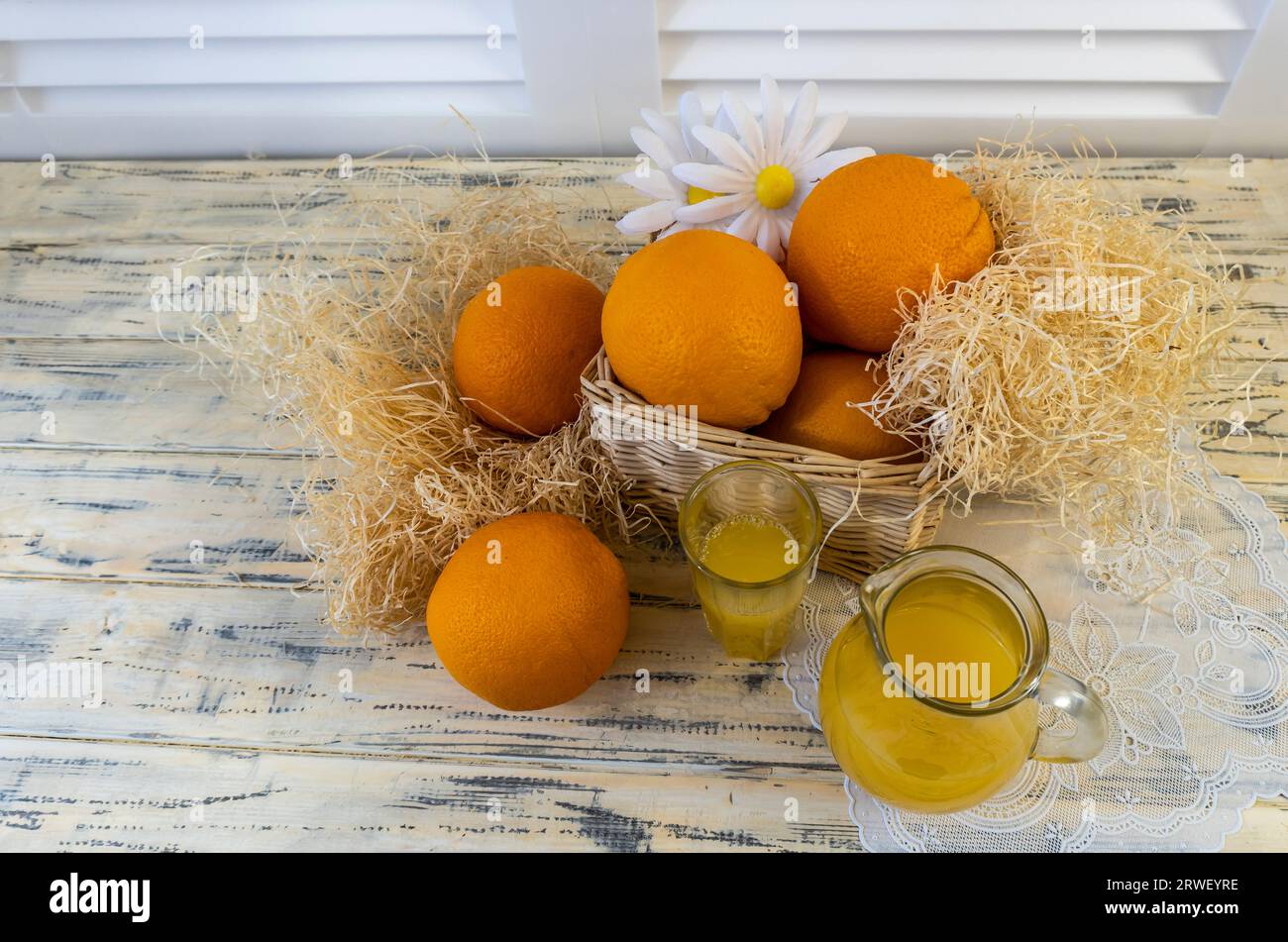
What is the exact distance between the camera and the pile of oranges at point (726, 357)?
1.90 feet

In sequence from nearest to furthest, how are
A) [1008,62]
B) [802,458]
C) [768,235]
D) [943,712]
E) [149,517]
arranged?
[943,712]
[802,458]
[768,235]
[149,517]
[1008,62]

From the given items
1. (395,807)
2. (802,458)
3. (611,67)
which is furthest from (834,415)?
(611,67)

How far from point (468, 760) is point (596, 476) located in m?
0.23

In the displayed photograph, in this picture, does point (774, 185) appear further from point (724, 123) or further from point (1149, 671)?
point (1149, 671)

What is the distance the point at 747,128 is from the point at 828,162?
2.7 inches

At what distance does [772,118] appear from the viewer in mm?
678

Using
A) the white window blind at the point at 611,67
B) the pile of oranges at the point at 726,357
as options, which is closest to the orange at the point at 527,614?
the pile of oranges at the point at 726,357

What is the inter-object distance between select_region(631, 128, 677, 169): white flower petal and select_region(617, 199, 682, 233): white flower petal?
1.2 inches

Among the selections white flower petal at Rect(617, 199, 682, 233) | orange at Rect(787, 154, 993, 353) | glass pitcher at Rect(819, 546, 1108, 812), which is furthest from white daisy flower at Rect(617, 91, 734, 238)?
glass pitcher at Rect(819, 546, 1108, 812)

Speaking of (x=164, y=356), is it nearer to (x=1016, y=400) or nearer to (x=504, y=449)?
(x=504, y=449)

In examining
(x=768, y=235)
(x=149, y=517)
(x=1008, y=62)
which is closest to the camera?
(x=768, y=235)

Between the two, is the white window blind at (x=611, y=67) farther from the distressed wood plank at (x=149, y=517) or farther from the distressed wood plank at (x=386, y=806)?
the distressed wood plank at (x=386, y=806)

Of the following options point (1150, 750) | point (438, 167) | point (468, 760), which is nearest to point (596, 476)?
point (468, 760)

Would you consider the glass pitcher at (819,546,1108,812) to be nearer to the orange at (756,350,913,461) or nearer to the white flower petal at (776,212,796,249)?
the orange at (756,350,913,461)
